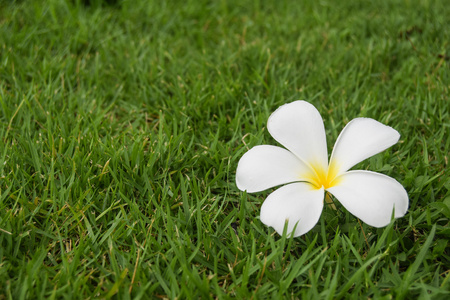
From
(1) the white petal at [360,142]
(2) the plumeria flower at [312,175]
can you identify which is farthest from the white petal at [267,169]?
(1) the white petal at [360,142]

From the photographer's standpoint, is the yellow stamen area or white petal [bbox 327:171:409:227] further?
the yellow stamen area

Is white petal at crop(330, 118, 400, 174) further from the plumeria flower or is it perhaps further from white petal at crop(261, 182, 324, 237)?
white petal at crop(261, 182, 324, 237)

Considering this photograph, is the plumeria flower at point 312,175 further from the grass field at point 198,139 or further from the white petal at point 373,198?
the grass field at point 198,139

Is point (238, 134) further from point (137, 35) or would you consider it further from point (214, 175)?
point (137, 35)

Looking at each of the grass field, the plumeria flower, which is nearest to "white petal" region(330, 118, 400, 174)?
the plumeria flower

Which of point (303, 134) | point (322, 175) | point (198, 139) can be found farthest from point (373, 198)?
point (198, 139)

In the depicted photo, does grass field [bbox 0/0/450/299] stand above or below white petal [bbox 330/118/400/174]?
below

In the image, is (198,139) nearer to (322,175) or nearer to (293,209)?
(322,175)
